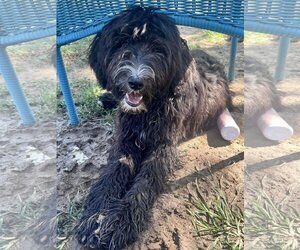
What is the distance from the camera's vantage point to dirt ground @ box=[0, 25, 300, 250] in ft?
5.95

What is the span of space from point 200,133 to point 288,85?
1.96 ft

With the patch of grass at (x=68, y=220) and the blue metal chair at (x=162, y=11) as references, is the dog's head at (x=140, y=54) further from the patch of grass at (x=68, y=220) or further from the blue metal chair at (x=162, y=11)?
the patch of grass at (x=68, y=220)

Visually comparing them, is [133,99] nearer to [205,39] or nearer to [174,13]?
[174,13]

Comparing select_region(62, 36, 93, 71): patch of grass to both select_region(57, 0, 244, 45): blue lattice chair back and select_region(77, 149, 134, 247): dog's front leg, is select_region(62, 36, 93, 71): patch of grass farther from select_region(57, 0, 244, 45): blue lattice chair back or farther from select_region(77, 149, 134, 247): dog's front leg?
select_region(77, 149, 134, 247): dog's front leg

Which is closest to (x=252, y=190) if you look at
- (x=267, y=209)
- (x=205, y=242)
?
(x=267, y=209)

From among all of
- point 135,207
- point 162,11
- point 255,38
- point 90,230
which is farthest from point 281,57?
point 90,230

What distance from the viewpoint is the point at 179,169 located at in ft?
7.00

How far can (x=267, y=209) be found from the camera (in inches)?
67.8

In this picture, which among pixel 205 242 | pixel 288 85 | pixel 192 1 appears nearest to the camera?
pixel 205 242

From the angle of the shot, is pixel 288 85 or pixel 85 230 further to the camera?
pixel 288 85

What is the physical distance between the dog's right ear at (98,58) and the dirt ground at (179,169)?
47cm

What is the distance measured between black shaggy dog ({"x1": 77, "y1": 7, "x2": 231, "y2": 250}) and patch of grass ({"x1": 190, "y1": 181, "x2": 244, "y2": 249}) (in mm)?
235

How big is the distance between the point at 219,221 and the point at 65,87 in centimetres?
→ 128

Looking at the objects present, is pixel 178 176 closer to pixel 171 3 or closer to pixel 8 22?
pixel 171 3
